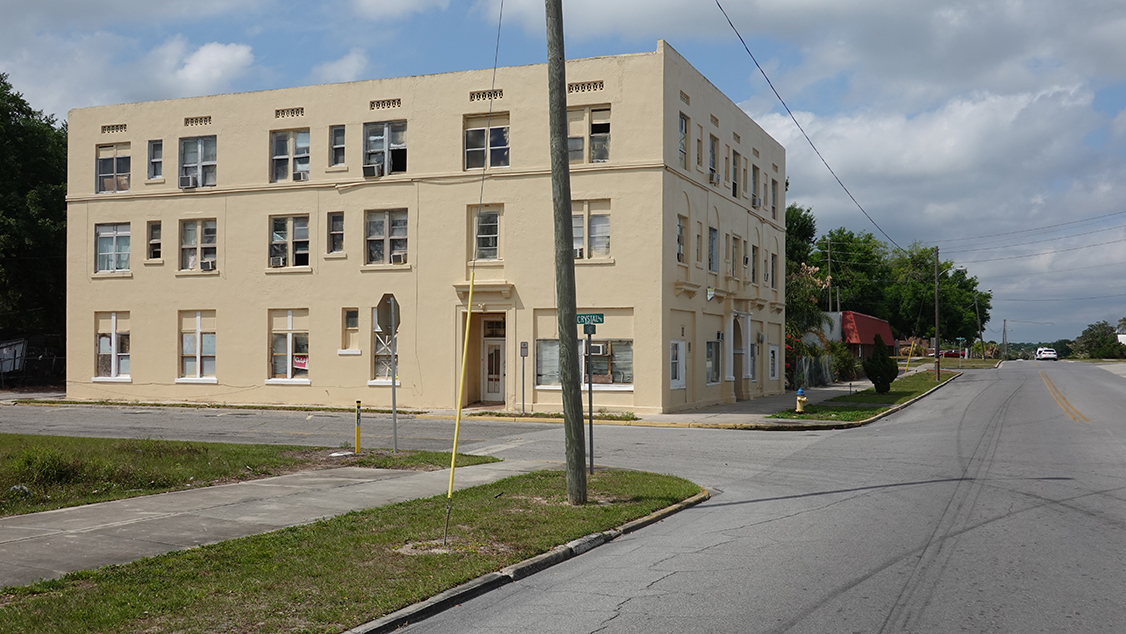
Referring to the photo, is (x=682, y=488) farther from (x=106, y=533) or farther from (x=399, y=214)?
(x=399, y=214)

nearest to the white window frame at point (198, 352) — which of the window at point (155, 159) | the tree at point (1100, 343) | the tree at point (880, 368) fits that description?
the window at point (155, 159)

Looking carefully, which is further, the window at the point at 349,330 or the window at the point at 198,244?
the window at the point at 198,244

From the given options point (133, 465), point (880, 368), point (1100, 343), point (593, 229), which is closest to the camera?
point (133, 465)

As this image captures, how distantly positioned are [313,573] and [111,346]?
32241 mm

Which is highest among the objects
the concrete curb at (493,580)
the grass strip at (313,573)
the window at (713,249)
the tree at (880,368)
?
the window at (713,249)

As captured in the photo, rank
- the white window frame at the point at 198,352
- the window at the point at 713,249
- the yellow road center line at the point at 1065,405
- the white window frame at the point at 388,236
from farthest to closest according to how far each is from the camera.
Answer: the white window frame at the point at 198,352
the window at the point at 713,249
the white window frame at the point at 388,236
the yellow road center line at the point at 1065,405

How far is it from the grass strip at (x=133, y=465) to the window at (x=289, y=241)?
15521 mm

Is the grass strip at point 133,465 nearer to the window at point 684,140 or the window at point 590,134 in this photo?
the window at point 590,134

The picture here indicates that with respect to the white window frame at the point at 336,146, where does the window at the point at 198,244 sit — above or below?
below

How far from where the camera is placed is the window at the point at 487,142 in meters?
31.4

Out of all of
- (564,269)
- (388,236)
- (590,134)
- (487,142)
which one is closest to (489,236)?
(487,142)

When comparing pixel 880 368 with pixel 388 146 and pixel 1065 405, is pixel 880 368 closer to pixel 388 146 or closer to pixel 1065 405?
pixel 1065 405

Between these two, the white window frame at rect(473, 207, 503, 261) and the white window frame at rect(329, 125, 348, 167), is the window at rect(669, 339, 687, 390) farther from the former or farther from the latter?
the white window frame at rect(329, 125, 348, 167)

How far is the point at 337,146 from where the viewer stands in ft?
110
